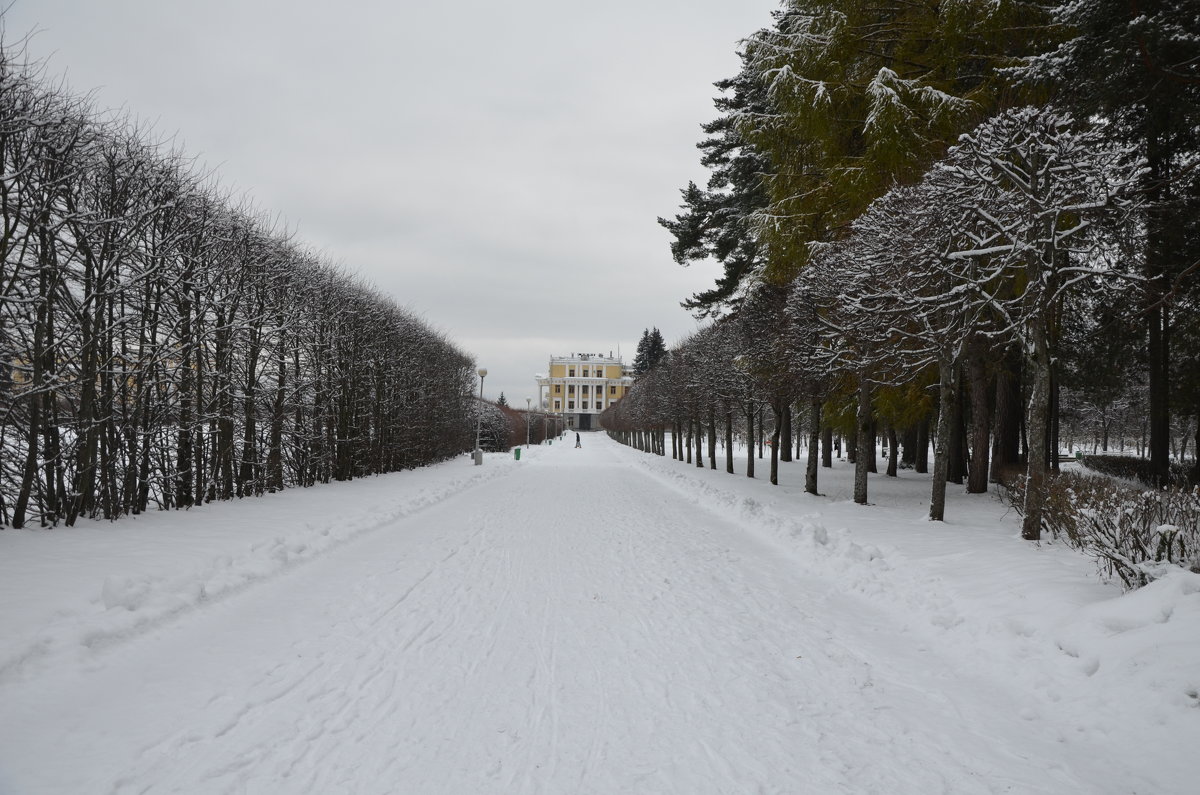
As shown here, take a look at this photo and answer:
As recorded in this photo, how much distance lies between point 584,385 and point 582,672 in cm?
12227

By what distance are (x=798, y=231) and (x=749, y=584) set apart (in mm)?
10491

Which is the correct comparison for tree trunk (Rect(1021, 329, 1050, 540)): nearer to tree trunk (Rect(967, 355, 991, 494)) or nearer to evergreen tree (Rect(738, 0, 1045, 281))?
evergreen tree (Rect(738, 0, 1045, 281))

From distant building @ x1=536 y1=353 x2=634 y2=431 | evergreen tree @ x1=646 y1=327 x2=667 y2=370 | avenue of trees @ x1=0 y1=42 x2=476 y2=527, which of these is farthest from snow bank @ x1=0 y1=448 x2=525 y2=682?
distant building @ x1=536 y1=353 x2=634 y2=431

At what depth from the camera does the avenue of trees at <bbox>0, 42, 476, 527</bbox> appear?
7422mm

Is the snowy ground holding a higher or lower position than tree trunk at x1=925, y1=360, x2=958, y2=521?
lower

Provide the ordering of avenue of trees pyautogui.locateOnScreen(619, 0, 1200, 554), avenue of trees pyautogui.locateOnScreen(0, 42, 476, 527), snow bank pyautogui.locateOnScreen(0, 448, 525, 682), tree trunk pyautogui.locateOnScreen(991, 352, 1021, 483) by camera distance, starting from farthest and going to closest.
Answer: tree trunk pyautogui.locateOnScreen(991, 352, 1021, 483)
avenue of trees pyautogui.locateOnScreen(619, 0, 1200, 554)
avenue of trees pyautogui.locateOnScreen(0, 42, 476, 527)
snow bank pyautogui.locateOnScreen(0, 448, 525, 682)

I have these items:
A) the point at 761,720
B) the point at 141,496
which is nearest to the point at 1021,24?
the point at 761,720

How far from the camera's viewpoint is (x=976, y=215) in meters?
8.44

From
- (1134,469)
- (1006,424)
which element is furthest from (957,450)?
(1134,469)

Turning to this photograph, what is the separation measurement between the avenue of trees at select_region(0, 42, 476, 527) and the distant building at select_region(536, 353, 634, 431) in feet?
355

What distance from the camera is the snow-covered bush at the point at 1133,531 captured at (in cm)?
487

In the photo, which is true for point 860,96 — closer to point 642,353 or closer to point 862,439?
point 862,439

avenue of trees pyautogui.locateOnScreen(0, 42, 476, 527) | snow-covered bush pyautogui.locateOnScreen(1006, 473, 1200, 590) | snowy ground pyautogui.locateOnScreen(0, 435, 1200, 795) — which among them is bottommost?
snowy ground pyautogui.locateOnScreen(0, 435, 1200, 795)

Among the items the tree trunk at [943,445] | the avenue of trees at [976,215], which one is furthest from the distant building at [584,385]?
the tree trunk at [943,445]
